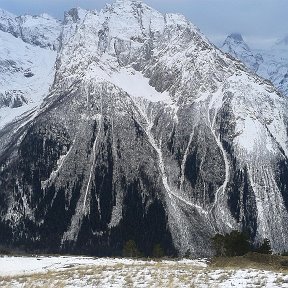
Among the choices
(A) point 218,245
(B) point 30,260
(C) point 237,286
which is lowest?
(C) point 237,286

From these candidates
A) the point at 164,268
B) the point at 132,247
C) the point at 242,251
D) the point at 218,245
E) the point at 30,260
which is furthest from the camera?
the point at 132,247

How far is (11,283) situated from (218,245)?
68.3 meters

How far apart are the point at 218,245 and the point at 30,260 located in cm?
4838

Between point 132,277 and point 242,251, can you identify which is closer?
point 132,277

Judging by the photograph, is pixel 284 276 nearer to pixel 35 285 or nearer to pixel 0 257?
pixel 35 285

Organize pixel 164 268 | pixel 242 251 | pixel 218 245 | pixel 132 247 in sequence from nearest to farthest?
1. pixel 164 268
2. pixel 242 251
3. pixel 218 245
4. pixel 132 247

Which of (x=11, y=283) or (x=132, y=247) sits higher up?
(x=132, y=247)

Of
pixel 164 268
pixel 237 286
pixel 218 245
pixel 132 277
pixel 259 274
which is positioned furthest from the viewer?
pixel 218 245

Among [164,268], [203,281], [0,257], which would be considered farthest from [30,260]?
[203,281]

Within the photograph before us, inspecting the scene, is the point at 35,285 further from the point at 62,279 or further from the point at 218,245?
the point at 218,245

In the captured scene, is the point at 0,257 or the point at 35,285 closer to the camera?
the point at 35,285

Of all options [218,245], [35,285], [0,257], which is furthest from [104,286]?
[218,245]

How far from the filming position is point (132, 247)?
140 m

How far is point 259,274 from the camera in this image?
35.4m
